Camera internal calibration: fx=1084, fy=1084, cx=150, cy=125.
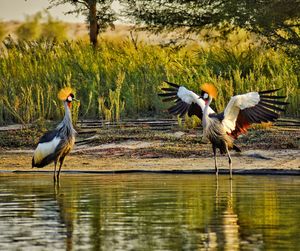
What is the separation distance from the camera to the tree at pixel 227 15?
24812mm

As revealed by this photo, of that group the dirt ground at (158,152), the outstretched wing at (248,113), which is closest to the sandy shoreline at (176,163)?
the dirt ground at (158,152)

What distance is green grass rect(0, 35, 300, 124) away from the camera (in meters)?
22.6

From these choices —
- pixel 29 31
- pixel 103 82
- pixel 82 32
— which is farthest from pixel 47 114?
pixel 82 32

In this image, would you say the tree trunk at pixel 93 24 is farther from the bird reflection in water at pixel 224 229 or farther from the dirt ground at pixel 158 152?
the bird reflection in water at pixel 224 229

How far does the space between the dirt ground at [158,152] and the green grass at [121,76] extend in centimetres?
141

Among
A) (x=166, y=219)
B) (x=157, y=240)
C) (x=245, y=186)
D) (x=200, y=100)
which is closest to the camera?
(x=157, y=240)

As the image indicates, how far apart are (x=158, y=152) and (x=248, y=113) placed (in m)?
1.85

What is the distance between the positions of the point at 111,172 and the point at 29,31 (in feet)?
153

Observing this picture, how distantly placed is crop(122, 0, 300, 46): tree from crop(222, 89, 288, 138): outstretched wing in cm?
745

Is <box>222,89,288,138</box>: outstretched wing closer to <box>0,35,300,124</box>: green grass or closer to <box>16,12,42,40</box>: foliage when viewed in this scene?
<box>0,35,300,124</box>: green grass

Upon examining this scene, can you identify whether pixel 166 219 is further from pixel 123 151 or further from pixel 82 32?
pixel 82 32

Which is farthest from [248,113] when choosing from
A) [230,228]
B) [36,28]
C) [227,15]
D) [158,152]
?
[36,28]

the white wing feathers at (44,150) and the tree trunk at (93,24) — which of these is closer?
the white wing feathers at (44,150)

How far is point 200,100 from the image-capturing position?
18219mm
